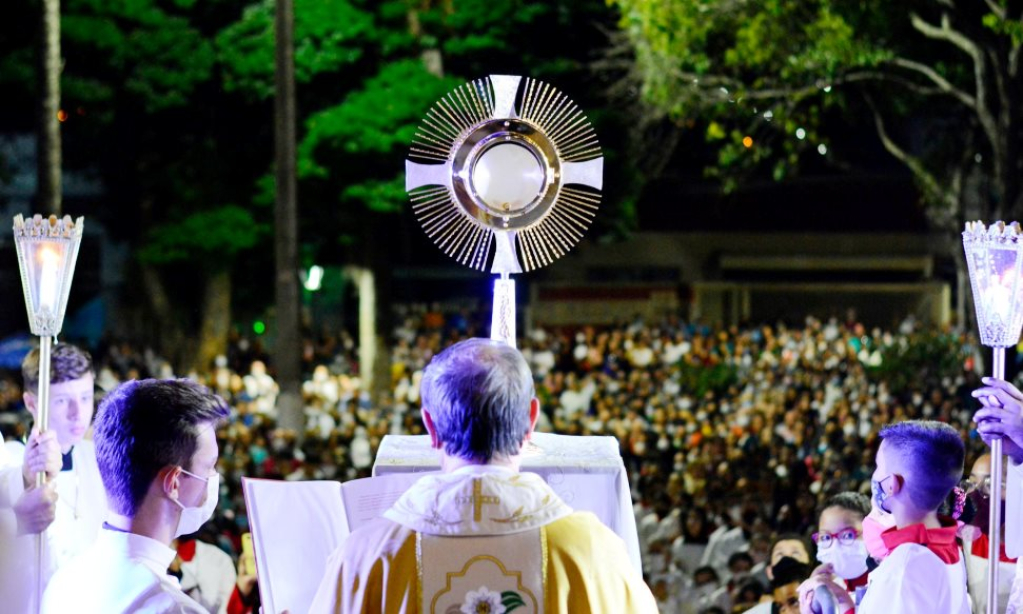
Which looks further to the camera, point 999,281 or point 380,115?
A: point 380,115

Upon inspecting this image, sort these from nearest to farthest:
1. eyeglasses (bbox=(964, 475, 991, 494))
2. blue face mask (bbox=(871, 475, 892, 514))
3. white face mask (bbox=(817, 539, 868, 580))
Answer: blue face mask (bbox=(871, 475, 892, 514)) < white face mask (bbox=(817, 539, 868, 580)) < eyeglasses (bbox=(964, 475, 991, 494))

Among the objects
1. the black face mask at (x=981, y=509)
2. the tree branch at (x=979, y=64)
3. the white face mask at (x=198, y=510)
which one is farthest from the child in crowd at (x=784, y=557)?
the tree branch at (x=979, y=64)

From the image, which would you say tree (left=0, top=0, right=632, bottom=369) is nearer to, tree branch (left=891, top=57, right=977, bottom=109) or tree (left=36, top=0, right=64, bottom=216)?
tree branch (left=891, top=57, right=977, bottom=109)

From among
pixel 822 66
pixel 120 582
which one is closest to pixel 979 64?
pixel 822 66

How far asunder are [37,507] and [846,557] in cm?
218

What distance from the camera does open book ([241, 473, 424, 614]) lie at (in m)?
3.15

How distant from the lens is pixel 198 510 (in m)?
2.81

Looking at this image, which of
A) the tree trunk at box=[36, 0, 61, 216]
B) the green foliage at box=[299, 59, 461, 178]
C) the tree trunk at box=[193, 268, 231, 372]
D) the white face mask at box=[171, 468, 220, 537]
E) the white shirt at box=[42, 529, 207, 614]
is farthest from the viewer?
the tree trunk at box=[193, 268, 231, 372]

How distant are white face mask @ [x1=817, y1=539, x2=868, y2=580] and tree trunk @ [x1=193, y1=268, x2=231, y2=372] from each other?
1512 cm

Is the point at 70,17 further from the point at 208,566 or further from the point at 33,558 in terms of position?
the point at 33,558

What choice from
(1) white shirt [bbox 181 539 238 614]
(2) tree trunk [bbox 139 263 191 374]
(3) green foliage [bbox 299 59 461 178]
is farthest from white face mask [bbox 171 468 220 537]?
(2) tree trunk [bbox 139 263 191 374]

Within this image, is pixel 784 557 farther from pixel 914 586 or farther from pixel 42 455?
pixel 42 455

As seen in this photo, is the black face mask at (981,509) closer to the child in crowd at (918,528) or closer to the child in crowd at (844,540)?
the child in crowd at (844,540)

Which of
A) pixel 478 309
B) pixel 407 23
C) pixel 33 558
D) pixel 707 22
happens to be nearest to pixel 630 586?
pixel 33 558
